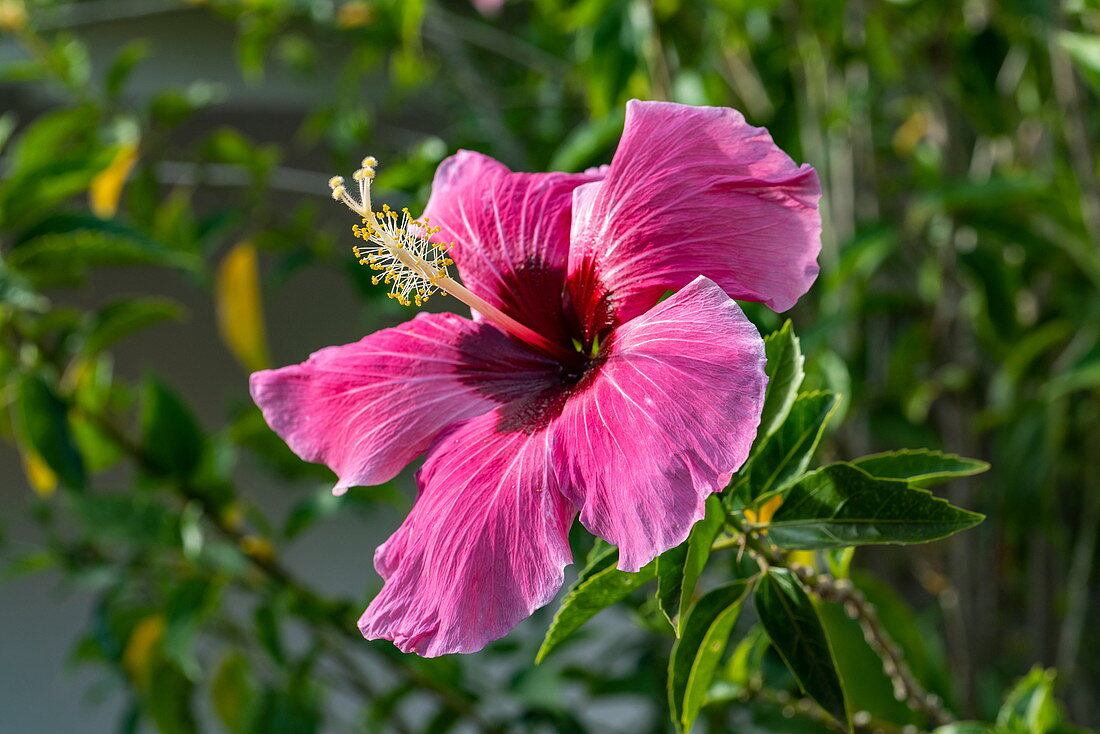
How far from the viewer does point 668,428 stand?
1.34 feet

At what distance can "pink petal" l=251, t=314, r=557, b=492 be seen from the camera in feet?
1.73

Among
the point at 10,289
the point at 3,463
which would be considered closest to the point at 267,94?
the point at 3,463

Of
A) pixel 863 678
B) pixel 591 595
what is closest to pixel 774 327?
pixel 591 595

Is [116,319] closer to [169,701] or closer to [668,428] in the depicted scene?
[169,701]

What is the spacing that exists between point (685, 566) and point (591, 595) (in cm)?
6

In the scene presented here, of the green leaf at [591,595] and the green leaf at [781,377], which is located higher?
the green leaf at [781,377]

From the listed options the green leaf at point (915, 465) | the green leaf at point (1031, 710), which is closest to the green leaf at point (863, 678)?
the green leaf at point (1031, 710)

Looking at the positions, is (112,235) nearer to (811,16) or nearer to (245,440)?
(245,440)

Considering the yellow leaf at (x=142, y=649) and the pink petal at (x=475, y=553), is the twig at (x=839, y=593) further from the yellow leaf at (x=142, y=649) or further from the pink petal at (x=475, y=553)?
the yellow leaf at (x=142, y=649)

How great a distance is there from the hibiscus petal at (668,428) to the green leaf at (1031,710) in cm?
44

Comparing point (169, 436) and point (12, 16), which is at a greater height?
point (12, 16)

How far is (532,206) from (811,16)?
0.87m

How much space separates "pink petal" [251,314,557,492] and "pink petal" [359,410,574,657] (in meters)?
0.05

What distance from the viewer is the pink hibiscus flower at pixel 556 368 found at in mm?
410
